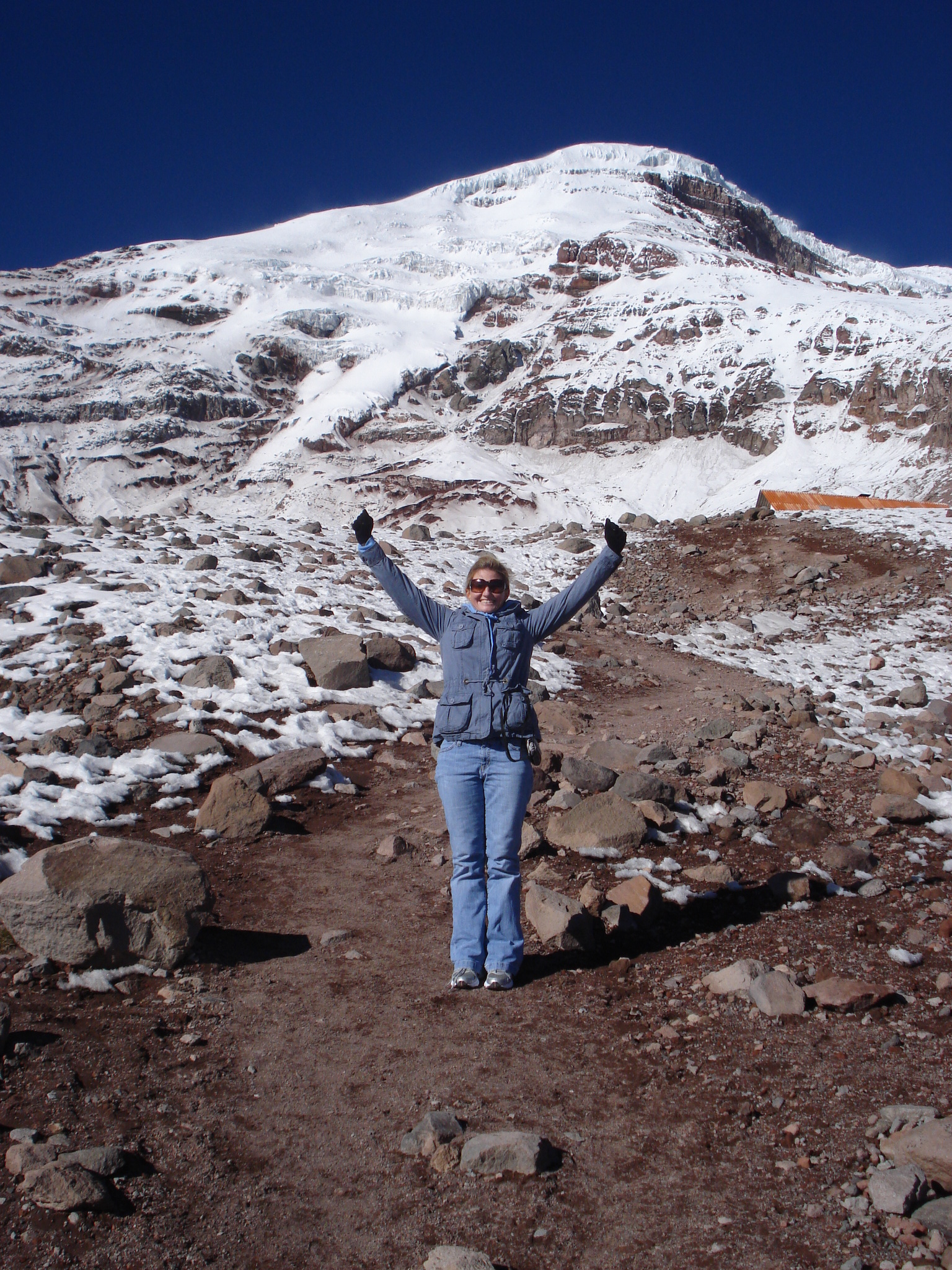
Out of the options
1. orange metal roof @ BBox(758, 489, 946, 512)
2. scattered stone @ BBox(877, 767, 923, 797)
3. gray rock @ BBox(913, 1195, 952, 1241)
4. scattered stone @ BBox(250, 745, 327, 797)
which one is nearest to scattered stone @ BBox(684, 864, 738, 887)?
scattered stone @ BBox(877, 767, 923, 797)

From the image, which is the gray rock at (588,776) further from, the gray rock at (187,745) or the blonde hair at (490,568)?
the gray rock at (187,745)

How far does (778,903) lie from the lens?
4.93 metres

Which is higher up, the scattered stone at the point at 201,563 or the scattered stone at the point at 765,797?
the scattered stone at the point at 201,563

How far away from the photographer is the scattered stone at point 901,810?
20.2 ft

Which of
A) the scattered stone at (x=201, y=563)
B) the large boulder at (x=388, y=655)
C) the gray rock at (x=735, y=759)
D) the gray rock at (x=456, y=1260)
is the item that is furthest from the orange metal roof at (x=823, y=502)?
the gray rock at (x=456, y=1260)

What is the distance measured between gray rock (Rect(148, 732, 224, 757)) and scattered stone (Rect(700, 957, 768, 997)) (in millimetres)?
4969

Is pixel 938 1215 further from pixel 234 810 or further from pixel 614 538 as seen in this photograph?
pixel 234 810

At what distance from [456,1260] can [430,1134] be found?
541 millimetres

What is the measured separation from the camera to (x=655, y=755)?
24.4 feet

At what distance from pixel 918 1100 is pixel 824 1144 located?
0.51 meters

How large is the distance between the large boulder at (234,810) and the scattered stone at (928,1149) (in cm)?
460

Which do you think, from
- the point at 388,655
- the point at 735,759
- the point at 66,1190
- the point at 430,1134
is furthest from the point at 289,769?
the point at 66,1190

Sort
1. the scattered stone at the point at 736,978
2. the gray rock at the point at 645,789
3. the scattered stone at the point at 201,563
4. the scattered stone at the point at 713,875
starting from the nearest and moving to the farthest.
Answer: the scattered stone at the point at 736,978
the scattered stone at the point at 713,875
the gray rock at the point at 645,789
the scattered stone at the point at 201,563

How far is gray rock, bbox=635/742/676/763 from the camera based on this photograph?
739 cm
